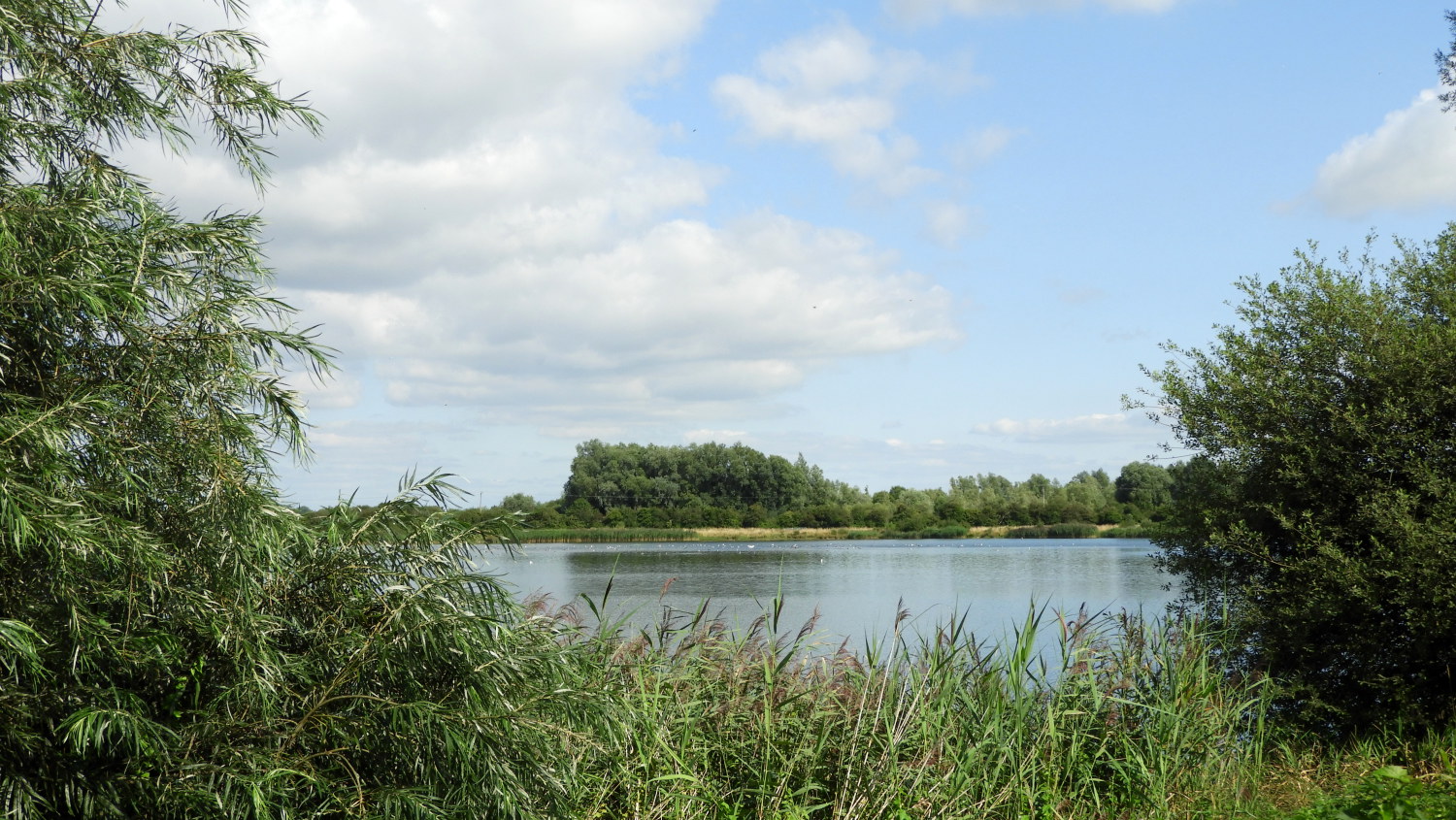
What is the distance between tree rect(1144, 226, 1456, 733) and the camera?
671 centimetres

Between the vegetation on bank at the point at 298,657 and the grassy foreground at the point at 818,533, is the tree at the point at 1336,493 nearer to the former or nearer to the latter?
the vegetation on bank at the point at 298,657

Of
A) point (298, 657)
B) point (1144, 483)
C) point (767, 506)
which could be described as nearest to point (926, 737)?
point (298, 657)

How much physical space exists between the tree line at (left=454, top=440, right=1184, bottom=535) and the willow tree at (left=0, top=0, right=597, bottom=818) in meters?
45.2

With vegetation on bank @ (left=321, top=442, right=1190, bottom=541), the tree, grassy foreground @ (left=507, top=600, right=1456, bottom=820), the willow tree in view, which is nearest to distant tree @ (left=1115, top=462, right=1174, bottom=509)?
vegetation on bank @ (left=321, top=442, right=1190, bottom=541)

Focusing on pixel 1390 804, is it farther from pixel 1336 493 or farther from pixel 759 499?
pixel 759 499

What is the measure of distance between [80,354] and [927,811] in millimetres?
3829

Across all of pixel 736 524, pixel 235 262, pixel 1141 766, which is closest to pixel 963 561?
pixel 736 524

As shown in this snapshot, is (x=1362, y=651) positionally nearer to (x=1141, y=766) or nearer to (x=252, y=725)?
(x=1141, y=766)

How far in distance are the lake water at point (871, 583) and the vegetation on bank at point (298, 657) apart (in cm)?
281

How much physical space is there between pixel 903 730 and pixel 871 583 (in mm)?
21101

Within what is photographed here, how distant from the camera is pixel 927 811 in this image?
443cm

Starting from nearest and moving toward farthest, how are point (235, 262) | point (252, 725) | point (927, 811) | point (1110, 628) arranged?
point (252, 725) < point (235, 262) < point (927, 811) < point (1110, 628)

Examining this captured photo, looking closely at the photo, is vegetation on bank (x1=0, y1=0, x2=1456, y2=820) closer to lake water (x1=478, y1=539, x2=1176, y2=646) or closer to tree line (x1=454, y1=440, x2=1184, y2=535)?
lake water (x1=478, y1=539, x2=1176, y2=646)

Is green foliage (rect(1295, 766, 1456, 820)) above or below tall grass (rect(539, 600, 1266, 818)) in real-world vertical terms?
below
